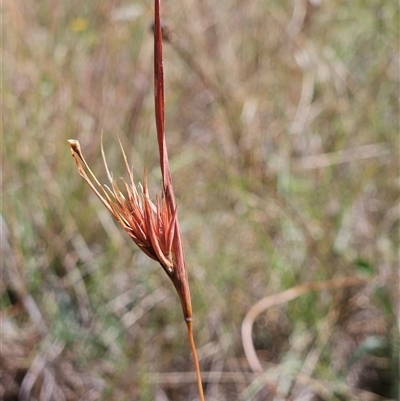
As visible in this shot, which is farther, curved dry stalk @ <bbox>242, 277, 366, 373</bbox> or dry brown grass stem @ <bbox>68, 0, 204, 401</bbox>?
curved dry stalk @ <bbox>242, 277, 366, 373</bbox>

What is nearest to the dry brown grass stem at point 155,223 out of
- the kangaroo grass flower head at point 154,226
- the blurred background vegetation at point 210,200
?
the kangaroo grass flower head at point 154,226

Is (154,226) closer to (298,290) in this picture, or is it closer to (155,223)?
(155,223)

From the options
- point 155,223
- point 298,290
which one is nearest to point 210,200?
point 298,290

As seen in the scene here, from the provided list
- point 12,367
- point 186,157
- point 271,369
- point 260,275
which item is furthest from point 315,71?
point 12,367

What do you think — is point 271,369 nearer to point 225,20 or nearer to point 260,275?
point 260,275

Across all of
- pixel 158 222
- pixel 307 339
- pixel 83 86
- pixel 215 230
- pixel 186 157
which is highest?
pixel 158 222

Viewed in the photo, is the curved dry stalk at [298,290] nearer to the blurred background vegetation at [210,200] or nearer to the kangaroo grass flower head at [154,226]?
the blurred background vegetation at [210,200]

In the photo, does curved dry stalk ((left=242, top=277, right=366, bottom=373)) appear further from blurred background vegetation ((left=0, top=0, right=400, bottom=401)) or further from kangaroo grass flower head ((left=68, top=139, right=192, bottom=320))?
kangaroo grass flower head ((left=68, top=139, right=192, bottom=320))

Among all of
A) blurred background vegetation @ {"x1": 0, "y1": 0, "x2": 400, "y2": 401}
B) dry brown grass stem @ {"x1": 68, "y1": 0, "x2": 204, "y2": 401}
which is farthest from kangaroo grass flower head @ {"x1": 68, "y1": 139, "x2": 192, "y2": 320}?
blurred background vegetation @ {"x1": 0, "y1": 0, "x2": 400, "y2": 401}
